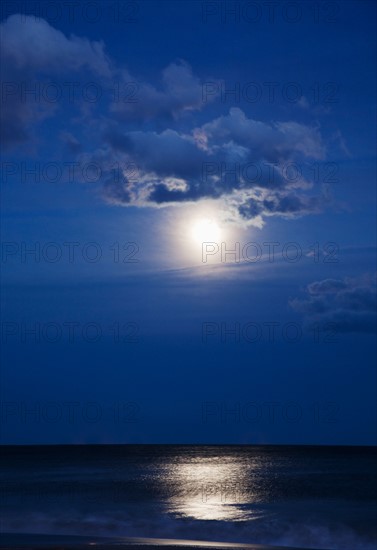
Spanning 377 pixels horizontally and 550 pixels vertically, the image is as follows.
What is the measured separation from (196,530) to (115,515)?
7747 millimetres

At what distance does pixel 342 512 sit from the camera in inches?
1609

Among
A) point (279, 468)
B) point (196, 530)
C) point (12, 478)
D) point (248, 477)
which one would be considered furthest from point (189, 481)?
point (196, 530)

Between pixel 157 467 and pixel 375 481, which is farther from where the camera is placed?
pixel 157 467

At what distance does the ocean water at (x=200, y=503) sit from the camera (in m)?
31.4

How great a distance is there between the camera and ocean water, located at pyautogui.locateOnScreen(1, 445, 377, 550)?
31438 mm

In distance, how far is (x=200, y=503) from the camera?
43688mm

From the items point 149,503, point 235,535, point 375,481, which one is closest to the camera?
point 235,535

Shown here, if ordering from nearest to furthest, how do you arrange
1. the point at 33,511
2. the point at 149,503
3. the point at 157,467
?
the point at 33,511 < the point at 149,503 < the point at 157,467

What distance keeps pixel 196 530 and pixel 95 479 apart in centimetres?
3075

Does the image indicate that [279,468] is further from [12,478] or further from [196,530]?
[196,530]

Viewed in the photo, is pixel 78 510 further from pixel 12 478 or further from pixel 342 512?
pixel 12 478

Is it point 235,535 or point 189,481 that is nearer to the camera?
point 235,535

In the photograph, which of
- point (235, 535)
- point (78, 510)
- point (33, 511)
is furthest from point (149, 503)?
point (235, 535)

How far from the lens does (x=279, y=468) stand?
77688 millimetres
